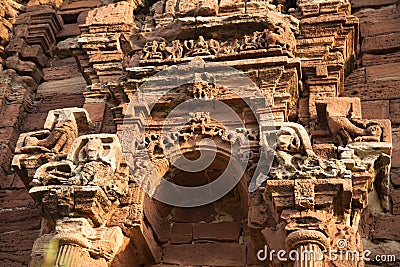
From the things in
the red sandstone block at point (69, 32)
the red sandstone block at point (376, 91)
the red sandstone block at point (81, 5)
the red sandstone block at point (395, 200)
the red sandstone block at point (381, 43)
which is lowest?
the red sandstone block at point (395, 200)

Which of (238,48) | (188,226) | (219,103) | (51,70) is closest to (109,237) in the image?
(188,226)

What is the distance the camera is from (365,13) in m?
10.9

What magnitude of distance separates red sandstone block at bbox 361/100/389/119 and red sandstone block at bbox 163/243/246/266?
238 cm

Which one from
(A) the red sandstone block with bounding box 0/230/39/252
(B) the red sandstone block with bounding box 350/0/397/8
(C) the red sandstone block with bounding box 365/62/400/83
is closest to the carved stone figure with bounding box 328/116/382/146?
(C) the red sandstone block with bounding box 365/62/400/83

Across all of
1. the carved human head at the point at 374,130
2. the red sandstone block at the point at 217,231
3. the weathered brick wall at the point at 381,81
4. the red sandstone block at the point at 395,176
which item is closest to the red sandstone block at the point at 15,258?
the red sandstone block at the point at 217,231

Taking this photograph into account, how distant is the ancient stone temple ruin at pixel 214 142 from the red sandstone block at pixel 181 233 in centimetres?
2

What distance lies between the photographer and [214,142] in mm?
8539

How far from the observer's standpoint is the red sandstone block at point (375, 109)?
9355 millimetres

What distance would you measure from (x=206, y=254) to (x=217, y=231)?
1.13 feet

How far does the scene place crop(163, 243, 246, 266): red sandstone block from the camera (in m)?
8.56

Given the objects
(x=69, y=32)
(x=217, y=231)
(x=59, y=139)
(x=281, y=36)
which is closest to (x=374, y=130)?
(x=281, y=36)

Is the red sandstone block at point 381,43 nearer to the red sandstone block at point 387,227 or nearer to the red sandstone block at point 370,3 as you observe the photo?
the red sandstone block at point 370,3

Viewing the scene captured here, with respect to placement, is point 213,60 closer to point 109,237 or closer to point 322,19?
point 322,19

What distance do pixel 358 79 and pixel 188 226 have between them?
3105mm
